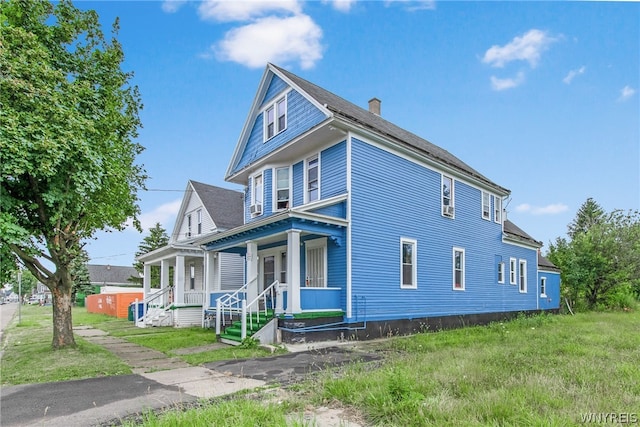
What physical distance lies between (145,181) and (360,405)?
1298 cm

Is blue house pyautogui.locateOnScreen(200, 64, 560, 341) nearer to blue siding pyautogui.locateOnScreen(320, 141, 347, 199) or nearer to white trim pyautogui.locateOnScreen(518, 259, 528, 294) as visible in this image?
blue siding pyautogui.locateOnScreen(320, 141, 347, 199)

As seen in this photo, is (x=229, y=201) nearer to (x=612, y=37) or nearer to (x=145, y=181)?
(x=145, y=181)

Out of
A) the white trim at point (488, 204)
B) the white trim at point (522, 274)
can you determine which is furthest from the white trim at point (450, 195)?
the white trim at point (522, 274)

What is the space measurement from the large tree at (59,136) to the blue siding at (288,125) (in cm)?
505

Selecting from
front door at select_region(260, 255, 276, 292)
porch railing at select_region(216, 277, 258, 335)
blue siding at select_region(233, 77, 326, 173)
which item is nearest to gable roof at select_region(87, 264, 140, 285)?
blue siding at select_region(233, 77, 326, 173)

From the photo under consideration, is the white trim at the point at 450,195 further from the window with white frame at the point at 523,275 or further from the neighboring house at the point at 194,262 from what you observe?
the neighboring house at the point at 194,262

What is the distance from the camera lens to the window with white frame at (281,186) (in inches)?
631

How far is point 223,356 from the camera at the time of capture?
33.8 ft

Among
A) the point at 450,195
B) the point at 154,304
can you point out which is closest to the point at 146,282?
the point at 154,304

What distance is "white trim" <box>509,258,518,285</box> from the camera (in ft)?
70.6

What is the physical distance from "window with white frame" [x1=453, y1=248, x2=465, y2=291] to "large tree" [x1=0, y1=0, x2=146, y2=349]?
13.0 metres

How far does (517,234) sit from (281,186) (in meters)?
14.5

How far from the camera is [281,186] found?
1608 centimetres

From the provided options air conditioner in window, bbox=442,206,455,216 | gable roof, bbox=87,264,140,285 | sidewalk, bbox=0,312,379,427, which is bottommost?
gable roof, bbox=87,264,140,285
